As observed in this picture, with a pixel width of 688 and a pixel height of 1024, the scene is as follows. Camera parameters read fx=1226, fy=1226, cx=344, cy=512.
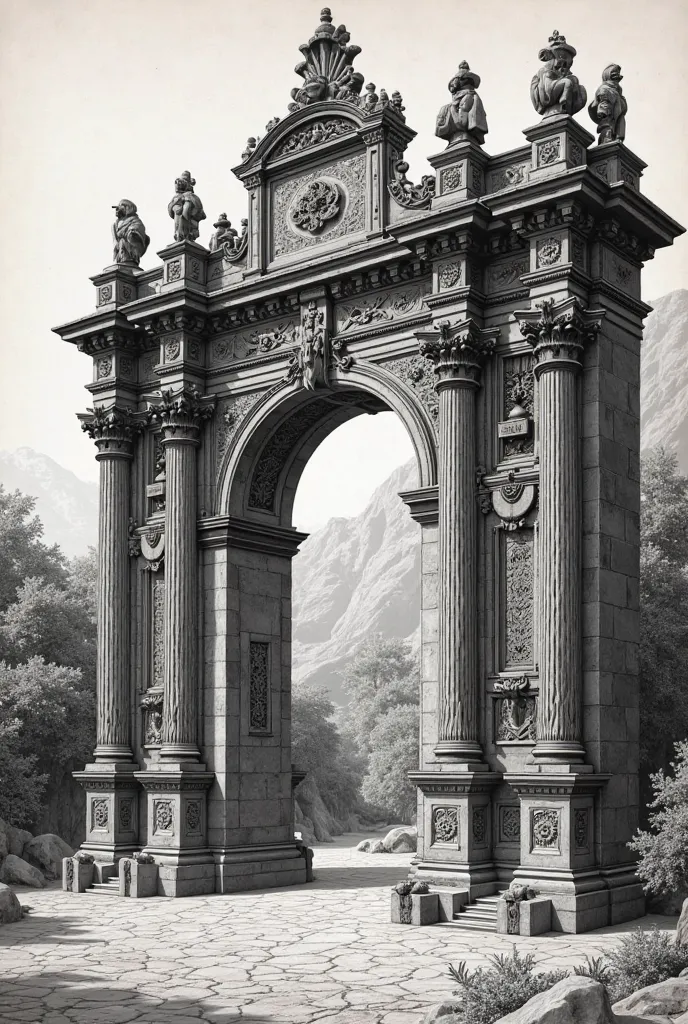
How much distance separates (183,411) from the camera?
1855 cm

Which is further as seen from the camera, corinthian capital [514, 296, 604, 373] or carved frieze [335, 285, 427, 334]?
carved frieze [335, 285, 427, 334]

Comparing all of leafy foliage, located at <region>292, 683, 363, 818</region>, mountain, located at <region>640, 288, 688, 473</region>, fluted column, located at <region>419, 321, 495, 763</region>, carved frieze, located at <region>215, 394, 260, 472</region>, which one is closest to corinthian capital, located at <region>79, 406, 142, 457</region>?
carved frieze, located at <region>215, 394, 260, 472</region>

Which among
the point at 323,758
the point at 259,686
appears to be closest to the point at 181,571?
the point at 259,686

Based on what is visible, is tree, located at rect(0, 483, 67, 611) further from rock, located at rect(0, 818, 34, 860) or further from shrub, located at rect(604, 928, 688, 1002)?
shrub, located at rect(604, 928, 688, 1002)

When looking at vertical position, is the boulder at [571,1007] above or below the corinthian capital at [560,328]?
below

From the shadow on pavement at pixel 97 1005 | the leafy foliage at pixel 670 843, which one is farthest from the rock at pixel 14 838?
the leafy foliage at pixel 670 843

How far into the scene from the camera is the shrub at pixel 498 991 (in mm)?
7922

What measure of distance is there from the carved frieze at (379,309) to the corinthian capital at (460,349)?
89cm

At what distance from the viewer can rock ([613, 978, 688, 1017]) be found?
26.0 ft

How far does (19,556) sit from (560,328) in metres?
19.9

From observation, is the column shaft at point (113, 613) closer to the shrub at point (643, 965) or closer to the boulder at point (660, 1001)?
the shrub at point (643, 965)

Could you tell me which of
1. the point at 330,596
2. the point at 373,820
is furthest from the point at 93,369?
the point at 330,596

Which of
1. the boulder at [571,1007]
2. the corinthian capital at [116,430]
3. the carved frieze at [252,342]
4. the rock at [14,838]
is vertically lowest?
the rock at [14,838]

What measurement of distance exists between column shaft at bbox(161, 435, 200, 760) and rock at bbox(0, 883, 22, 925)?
11.3 ft
